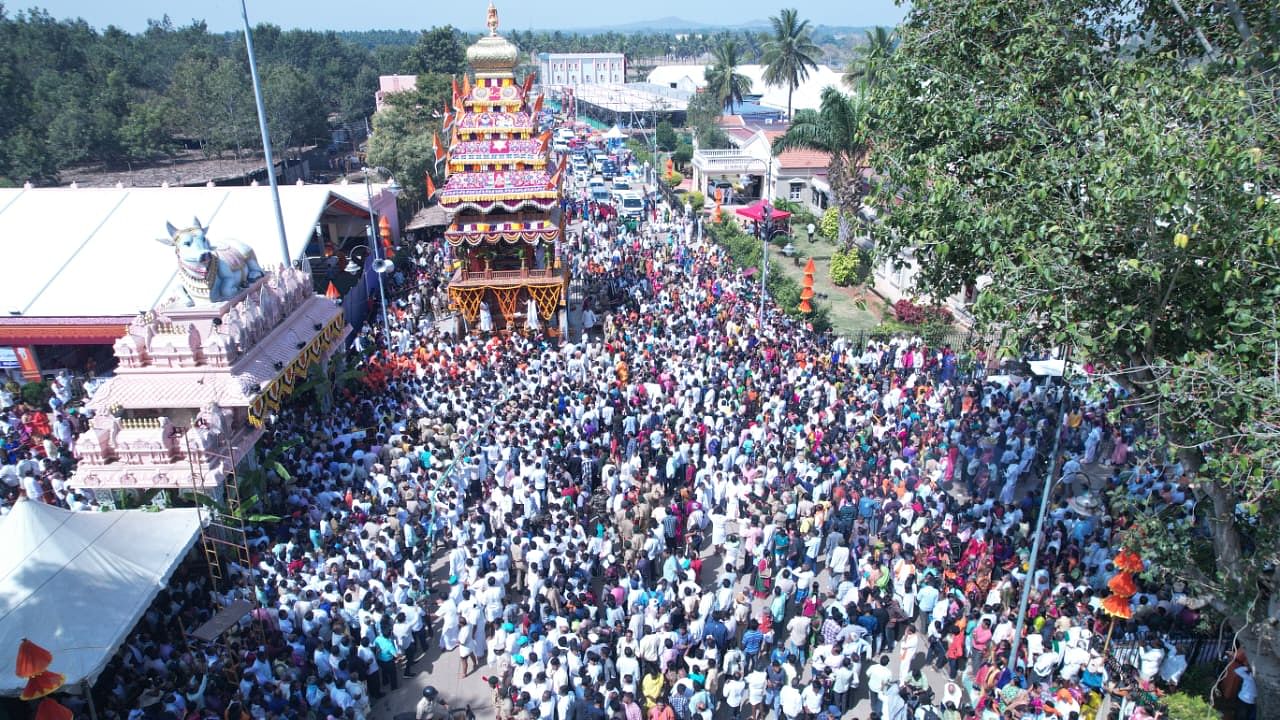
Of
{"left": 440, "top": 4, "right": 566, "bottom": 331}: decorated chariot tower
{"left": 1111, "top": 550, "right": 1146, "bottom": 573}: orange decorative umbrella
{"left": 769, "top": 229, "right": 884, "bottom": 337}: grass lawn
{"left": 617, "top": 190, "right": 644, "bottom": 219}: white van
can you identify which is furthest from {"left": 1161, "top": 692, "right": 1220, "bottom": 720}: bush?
{"left": 617, "top": 190, "right": 644, "bottom": 219}: white van

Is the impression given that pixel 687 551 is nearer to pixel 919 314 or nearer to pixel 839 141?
pixel 919 314

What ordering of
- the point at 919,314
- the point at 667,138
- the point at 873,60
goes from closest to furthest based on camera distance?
the point at 873,60 → the point at 919,314 → the point at 667,138

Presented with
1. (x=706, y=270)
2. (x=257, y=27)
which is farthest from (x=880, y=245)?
(x=257, y=27)

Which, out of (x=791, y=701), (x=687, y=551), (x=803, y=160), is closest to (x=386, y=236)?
(x=687, y=551)

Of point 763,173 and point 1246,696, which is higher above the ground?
point 763,173

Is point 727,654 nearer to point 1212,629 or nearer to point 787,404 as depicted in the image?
point 1212,629

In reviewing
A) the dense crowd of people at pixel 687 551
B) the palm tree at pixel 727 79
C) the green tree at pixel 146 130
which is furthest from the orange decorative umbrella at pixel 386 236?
the palm tree at pixel 727 79

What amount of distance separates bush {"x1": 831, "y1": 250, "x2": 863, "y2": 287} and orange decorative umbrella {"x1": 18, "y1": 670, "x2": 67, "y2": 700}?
24717 millimetres

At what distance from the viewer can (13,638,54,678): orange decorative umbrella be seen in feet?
24.9

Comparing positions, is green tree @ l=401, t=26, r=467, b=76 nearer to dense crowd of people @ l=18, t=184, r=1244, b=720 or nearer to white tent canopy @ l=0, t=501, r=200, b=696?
dense crowd of people @ l=18, t=184, r=1244, b=720

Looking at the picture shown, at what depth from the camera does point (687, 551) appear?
1179 cm

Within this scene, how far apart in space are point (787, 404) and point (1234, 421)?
870 cm

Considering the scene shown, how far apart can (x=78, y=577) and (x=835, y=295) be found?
23.0 m

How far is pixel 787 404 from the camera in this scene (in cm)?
1586
